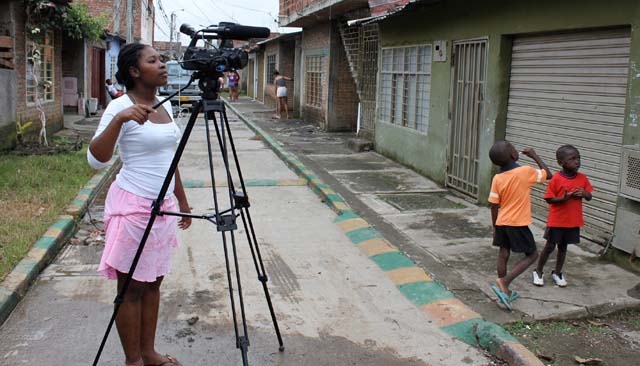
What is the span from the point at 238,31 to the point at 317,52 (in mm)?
15890

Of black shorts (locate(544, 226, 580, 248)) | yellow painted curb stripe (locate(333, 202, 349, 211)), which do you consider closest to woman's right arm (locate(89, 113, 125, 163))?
black shorts (locate(544, 226, 580, 248))

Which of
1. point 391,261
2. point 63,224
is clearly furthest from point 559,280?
point 63,224

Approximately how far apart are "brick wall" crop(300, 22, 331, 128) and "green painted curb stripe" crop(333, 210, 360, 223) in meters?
10.1

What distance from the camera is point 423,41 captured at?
34.9 ft

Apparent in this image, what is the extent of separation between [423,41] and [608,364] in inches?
296

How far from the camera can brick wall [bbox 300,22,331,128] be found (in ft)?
58.5

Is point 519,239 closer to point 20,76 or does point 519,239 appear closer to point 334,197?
point 334,197

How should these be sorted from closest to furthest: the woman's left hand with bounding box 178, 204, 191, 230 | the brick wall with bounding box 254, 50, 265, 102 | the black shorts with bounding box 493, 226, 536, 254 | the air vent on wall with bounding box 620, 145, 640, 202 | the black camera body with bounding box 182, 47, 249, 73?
the black camera body with bounding box 182, 47, 249, 73 → the woman's left hand with bounding box 178, 204, 191, 230 → the black shorts with bounding box 493, 226, 536, 254 → the air vent on wall with bounding box 620, 145, 640, 202 → the brick wall with bounding box 254, 50, 265, 102

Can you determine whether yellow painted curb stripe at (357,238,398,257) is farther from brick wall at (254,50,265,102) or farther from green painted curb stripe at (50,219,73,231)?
brick wall at (254,50,265,102)

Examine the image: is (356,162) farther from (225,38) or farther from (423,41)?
(225,38)

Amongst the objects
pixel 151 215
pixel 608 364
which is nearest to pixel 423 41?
pixel 608 364

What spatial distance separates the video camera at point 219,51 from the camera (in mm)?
3293

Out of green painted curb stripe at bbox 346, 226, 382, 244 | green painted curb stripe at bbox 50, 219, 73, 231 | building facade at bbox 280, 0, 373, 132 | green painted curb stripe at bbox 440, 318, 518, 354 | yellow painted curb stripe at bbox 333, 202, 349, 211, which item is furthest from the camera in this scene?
building facade at bbox 280, 0, 373, 132

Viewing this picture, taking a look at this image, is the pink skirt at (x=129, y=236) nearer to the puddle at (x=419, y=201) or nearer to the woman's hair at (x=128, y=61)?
the woman's hair at (x=128, y=61)
